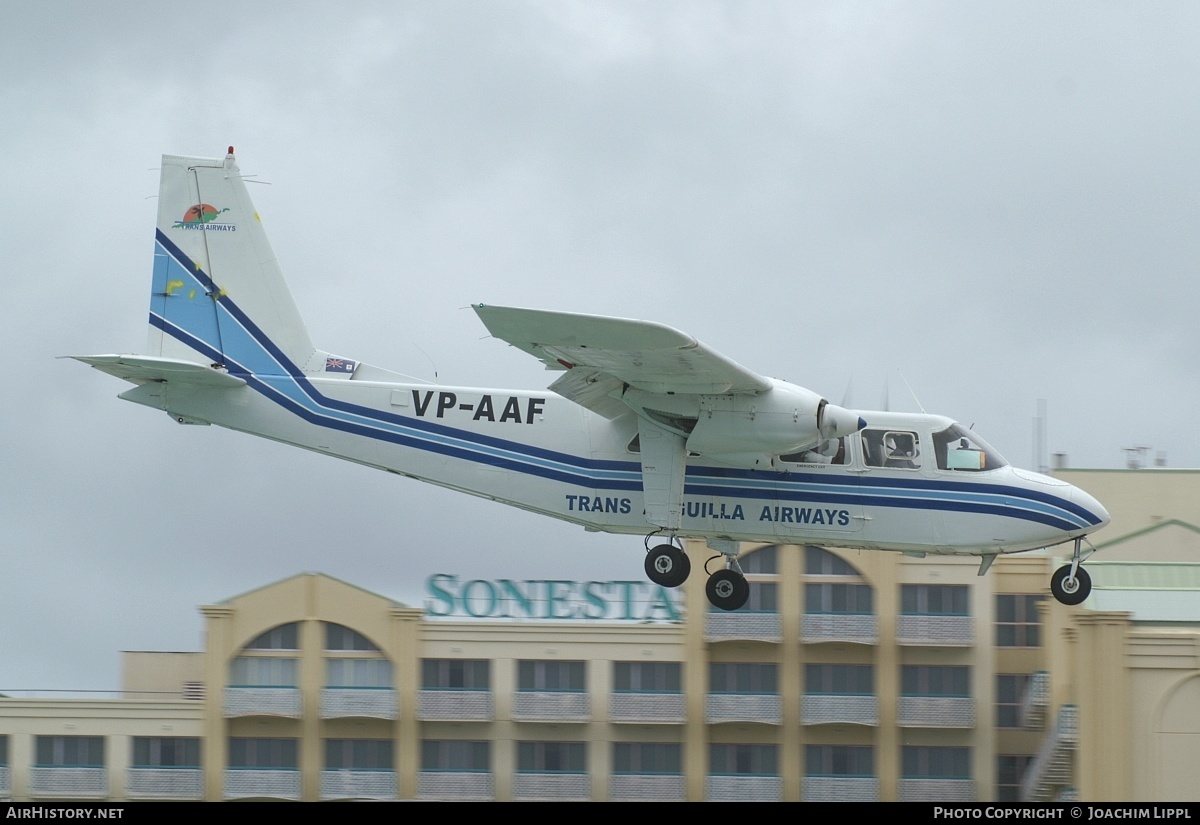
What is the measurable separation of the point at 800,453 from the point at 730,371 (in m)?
2.38

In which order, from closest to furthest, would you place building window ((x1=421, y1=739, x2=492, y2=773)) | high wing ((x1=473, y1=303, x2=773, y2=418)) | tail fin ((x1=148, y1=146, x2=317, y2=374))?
high wing ((x1=473, y1=303, x2=773, y2=418))
tail fin ((x1=148, y1=146, x2=317, y2=374))
building window ((x1=421, y1=739, x2=492, y2=773))

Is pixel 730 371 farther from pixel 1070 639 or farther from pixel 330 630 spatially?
pixel 330 630

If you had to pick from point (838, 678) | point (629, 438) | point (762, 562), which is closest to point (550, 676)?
point (762, 562)

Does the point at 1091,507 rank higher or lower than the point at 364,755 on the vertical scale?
higher

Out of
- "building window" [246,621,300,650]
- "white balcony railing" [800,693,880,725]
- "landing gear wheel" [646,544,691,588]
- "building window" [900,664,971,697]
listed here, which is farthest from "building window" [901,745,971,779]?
"landing gear wheel" [646,544,691,588]

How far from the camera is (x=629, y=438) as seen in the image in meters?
23.2

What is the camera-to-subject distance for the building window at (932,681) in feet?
149

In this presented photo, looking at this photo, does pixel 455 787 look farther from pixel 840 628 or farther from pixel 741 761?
pixel 840 628

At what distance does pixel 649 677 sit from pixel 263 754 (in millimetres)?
11527

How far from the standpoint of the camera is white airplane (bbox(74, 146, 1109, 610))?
22.2 meters

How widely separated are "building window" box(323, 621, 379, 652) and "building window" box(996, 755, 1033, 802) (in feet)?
60.4

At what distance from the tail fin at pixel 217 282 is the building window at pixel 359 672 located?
891 inches

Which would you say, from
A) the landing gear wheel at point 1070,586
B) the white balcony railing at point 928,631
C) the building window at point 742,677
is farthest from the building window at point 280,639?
the landing gear wheel at point 1070,586

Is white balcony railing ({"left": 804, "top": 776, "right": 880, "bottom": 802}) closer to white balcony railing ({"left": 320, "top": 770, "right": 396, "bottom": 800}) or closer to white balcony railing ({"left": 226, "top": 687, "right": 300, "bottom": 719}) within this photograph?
white balcony railing ({"left": 320, "top": 770, "right": 396, "bottom": 800})
